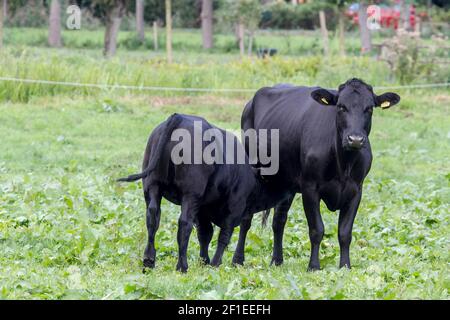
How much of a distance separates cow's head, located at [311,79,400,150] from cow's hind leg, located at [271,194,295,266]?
Answer: 4.47 feet

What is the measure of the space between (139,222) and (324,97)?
2.57 meters

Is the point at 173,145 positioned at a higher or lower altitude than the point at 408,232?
higher

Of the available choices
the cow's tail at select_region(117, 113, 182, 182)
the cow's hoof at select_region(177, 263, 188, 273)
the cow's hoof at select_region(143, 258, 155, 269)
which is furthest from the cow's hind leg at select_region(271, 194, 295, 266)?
the cow's tail at select_region(117, 113, 182, 182)

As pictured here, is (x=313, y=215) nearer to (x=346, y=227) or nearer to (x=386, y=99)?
(x=346, y=227)

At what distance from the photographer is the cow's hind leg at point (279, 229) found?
32.0 ft

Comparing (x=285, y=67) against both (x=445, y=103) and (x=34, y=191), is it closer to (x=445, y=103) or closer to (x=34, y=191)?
(x=445, y=103)

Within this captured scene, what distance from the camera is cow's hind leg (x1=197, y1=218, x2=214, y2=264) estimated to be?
30.5 feet

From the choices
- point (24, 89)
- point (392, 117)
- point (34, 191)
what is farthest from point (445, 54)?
point (34, 191)

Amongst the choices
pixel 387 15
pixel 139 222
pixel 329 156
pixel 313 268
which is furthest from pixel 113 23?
pixel 313 268

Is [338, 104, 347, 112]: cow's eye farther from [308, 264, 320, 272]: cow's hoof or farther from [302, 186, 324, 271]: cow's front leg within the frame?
[308, 264, 320, 272]: cow's hoof

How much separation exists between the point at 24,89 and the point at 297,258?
1166 centimetres

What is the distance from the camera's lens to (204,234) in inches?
366

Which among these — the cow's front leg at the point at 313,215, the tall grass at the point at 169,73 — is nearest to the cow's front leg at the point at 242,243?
the cow's front leg at the point at 313,215

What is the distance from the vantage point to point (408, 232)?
34.3 feet
